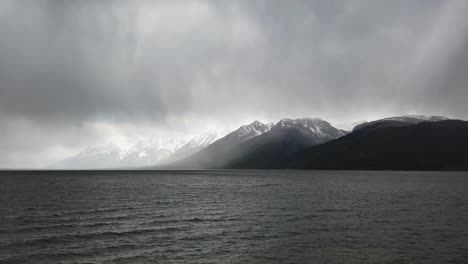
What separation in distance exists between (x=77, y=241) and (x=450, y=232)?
174 feet

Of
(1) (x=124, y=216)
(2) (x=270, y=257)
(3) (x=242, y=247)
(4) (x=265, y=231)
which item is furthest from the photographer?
(1) (x=124, y=216)

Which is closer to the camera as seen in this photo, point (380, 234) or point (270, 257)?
point (270, 257)

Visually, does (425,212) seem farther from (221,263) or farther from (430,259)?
(221,263)

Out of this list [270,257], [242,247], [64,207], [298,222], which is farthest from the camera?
[64,207]

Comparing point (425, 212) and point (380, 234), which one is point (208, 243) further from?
point (425, 212)

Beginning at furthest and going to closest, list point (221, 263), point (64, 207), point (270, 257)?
1. point (64, 207)
2. point (270, 257)
3. point (221, 263)

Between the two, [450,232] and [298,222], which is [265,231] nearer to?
[298,222]

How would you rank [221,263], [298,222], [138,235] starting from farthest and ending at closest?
1. [298,222]
2. [138,235]
3. [221,263]

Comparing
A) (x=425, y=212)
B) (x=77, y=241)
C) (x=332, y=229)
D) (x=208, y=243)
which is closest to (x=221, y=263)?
(x=208, y=243)

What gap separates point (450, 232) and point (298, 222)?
74.8ft

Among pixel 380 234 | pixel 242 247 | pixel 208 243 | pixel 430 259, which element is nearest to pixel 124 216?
pixel 208 243

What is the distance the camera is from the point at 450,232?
50438mm

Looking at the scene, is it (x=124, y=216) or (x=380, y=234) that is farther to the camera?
(x=124, y=216)

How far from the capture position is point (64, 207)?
79.8m
